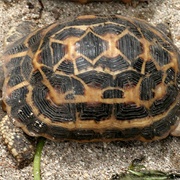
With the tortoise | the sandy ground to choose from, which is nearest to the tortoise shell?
the tortoise

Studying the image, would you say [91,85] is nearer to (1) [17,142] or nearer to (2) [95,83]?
(2) [95,83]

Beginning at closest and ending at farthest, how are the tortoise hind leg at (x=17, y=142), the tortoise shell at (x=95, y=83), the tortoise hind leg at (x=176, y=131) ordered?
the tortoise shell at (x=95, y=83), the tortoise hind leg at (x=17, y=142), the tortoise hind leg at (x=176, y=131)

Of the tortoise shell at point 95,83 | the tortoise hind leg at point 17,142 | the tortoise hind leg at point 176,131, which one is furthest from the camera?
the tortoise hind leg at point 176,131

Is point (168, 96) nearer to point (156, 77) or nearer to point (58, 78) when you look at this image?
point (156, 77)

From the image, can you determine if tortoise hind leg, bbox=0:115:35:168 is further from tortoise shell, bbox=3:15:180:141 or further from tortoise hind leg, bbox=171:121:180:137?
tortoise hind leg, bbox=171:121:180:137

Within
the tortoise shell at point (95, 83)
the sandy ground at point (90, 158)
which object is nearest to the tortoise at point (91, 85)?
the tortoise shell at point (95, 83)

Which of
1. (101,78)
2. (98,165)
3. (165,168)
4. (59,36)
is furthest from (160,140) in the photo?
(59,36)

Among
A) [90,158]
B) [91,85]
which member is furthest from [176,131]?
[91,85]

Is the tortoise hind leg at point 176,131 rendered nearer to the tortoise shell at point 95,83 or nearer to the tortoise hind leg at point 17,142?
the tortoise shell at point 95,83
